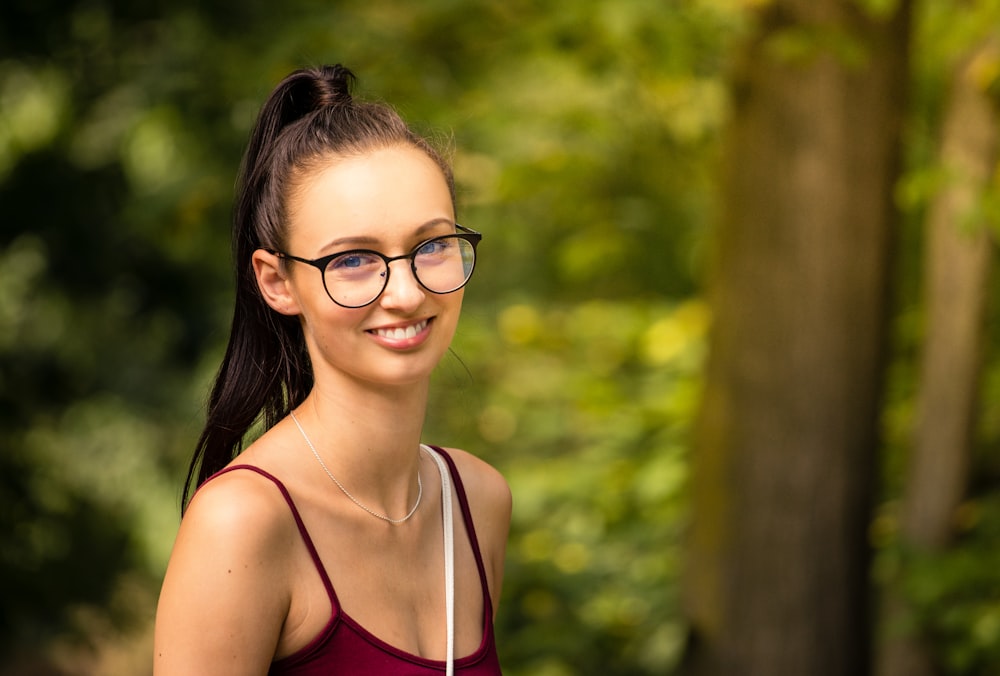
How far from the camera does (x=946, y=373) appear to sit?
455 cm

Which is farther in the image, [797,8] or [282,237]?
[797,8]

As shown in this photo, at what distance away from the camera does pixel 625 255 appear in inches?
228

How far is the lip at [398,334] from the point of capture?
1524mm

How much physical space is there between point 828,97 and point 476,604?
304cm

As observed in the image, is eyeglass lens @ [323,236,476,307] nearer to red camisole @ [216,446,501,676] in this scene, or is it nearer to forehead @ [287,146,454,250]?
forehead @ [287,146,454,250]

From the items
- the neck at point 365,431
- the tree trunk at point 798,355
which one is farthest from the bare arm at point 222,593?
the tree trunk at point 798,355

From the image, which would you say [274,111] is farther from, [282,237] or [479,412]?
[479,412]

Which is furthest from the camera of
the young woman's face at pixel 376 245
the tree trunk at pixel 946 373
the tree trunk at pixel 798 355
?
the tree trunk at pixel 946 373

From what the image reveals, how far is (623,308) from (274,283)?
160 inches

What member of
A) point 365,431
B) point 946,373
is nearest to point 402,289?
point 365,431

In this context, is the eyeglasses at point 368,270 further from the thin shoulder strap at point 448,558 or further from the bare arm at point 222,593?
the thin shoulder strap at point 448,558

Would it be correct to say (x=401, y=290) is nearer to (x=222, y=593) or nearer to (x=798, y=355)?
(x=222, y=593)

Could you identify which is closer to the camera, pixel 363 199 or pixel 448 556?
pixel 363 199

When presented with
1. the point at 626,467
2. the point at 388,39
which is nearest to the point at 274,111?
the point at 388,39
